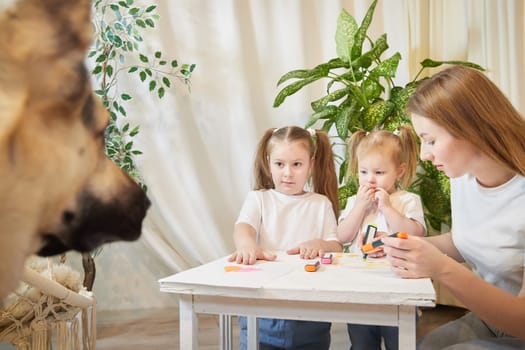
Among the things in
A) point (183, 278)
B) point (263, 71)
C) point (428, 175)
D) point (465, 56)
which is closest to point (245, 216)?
point (183, 278)

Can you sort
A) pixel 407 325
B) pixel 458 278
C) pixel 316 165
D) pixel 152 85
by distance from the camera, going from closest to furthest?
pixel 407 325 < pixel 458 278 < pixel 316 165 < pixel 152 85

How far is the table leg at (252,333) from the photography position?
1.50 metres

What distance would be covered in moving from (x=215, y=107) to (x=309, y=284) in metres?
2.05

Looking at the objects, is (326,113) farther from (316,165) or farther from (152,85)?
(152,85)

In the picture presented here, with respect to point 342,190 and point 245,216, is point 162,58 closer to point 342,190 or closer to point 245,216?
point 342,190

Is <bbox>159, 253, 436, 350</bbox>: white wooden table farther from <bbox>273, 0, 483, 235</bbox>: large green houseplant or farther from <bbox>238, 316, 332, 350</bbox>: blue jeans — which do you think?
<bbox>273, 0, 483, 235</bbox>: large green houseplant

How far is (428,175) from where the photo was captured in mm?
2408

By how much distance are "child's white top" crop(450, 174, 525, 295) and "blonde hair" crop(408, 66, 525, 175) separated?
2.6 inches

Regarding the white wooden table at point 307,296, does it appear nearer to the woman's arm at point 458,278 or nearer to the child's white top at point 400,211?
the woman's arm at point 458,278

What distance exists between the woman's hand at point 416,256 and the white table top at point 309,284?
17 mm

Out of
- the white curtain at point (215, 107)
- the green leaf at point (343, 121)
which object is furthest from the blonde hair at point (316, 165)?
the white curtain at point (215, 107)

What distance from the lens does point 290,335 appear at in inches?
60.4

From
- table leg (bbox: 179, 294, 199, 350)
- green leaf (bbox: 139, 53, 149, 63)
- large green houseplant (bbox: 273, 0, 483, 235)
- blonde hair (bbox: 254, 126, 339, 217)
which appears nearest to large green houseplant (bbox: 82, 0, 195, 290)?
green leaf (bbox: 139, 53, 149, 63)

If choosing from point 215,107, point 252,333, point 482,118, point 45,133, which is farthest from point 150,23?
point 45,133
